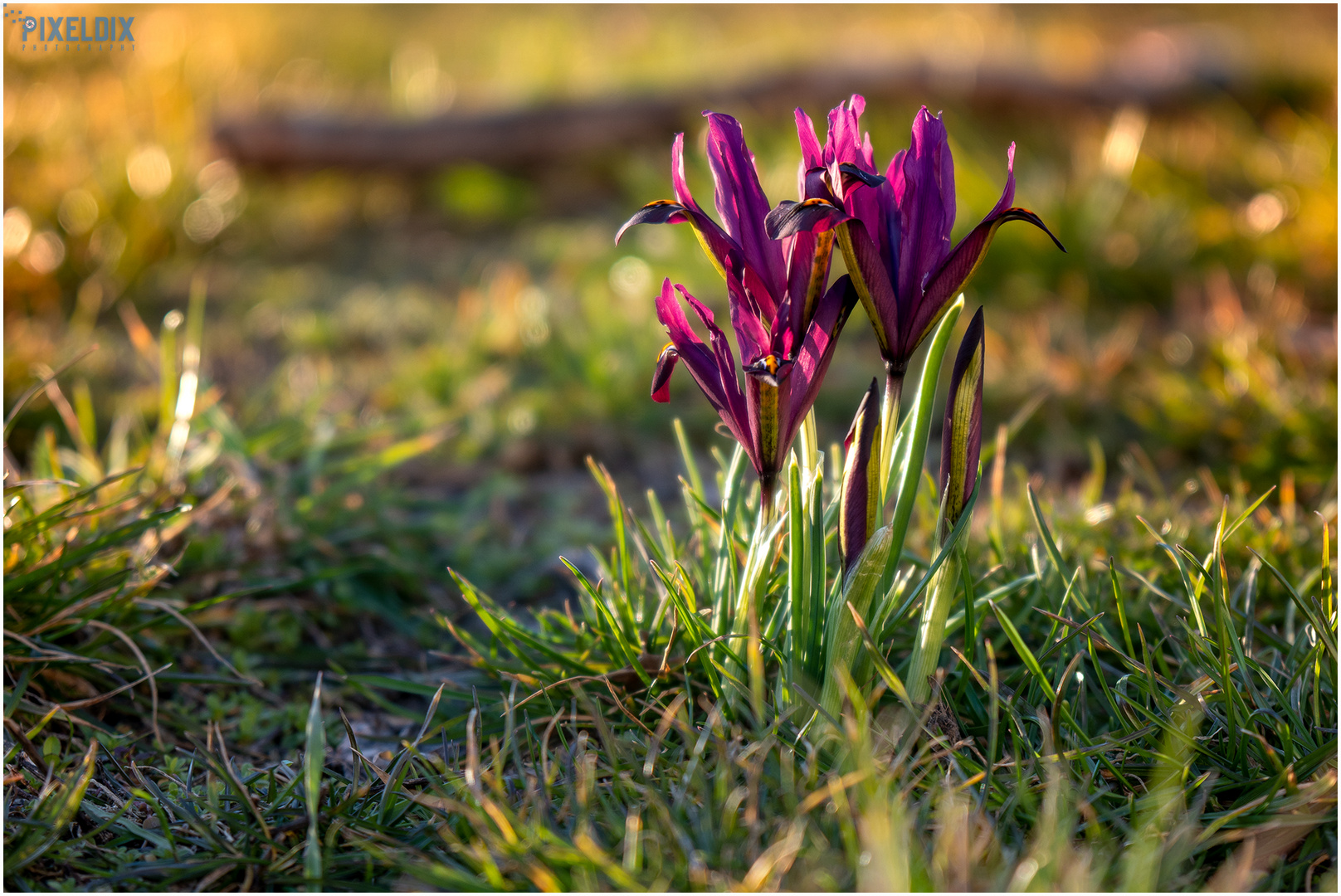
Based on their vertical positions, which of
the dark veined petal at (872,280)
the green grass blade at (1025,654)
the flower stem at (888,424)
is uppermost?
the dark veined petal at (872,280)

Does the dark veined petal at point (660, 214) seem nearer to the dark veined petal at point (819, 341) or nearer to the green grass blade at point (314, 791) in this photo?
the dark veined petal at point (819, 341)

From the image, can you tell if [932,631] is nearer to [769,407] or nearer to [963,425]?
[963,425]

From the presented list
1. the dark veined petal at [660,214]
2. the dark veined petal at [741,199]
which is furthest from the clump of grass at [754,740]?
the dark veined petal at [660,214]

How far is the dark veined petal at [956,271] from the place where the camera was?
137cm

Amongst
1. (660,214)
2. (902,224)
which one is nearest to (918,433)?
(902,224)

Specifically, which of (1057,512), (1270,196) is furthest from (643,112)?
(1057,512)

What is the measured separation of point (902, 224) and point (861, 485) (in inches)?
15.8

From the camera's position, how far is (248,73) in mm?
8328

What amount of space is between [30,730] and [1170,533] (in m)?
2.34

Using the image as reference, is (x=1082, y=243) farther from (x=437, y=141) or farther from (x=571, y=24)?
(x=571, y=24)

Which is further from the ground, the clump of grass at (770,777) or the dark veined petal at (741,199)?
the dark veined petal at (741,199)

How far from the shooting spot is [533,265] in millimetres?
5633

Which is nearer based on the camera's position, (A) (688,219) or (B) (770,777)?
(A) (688,219)

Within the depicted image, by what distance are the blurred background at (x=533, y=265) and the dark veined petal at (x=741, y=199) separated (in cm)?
95
